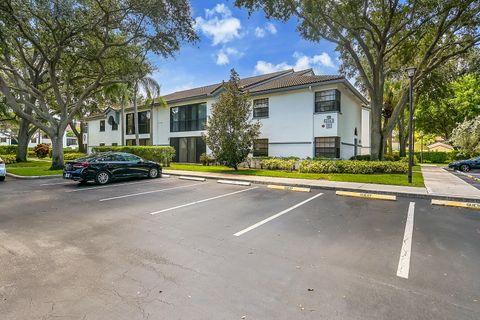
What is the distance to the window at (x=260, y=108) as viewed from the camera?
21266 mm

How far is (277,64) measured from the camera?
2798 centimetres

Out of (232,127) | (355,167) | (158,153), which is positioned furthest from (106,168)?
(355,167)

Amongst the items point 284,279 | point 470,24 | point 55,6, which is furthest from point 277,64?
point 284,279

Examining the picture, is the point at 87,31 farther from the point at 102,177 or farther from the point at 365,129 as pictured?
the point at 365,129

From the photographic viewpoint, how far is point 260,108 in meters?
21.6

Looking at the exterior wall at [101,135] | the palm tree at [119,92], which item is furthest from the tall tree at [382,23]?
the exterior wall at [101,135]

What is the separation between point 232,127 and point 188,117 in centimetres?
1000

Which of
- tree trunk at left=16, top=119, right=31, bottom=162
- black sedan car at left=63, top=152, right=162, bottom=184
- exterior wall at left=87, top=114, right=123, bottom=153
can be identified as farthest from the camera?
exterior wall at left=87, top=114, right=123, bottom=153

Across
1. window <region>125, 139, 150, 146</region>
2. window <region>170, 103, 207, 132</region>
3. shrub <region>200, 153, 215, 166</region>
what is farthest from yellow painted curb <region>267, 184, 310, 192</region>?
window <region>125, 139, 150, 146</region>

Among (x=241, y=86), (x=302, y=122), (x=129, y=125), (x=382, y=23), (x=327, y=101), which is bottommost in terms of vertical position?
(x=302, y=122)

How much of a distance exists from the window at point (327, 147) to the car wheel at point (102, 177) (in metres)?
13.5

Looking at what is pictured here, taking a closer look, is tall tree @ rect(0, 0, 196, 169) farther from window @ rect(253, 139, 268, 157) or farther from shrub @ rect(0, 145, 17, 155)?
shrub @ rect(0, 145, 17, 155)

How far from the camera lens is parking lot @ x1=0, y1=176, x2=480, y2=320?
294 cm

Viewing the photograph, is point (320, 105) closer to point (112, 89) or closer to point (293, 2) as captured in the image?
point (293, 2)
